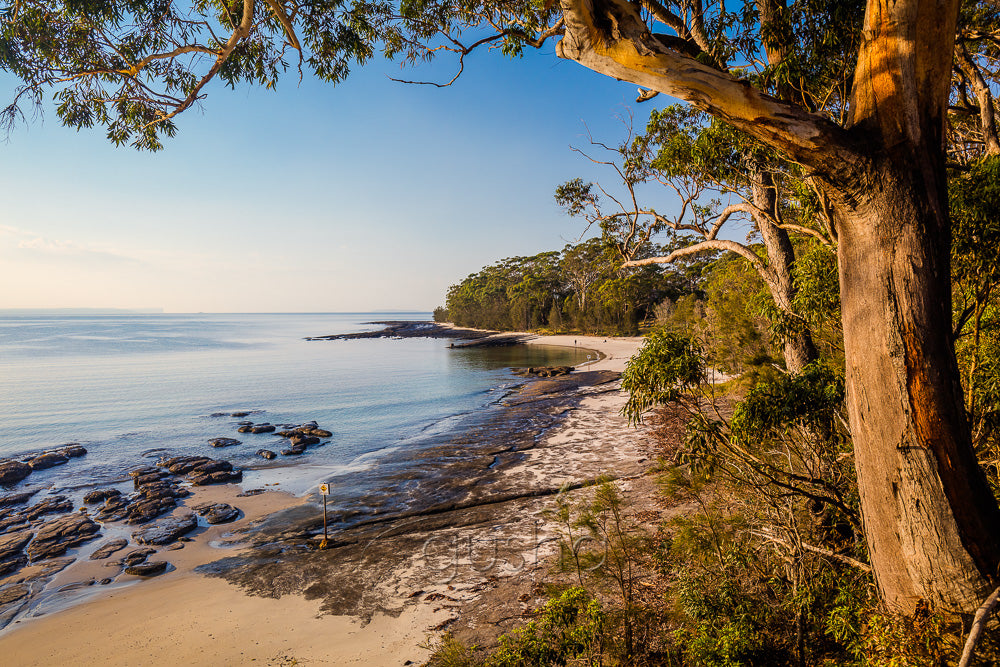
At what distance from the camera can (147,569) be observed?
30.5ft

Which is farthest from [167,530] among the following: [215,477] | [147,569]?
[215,477]

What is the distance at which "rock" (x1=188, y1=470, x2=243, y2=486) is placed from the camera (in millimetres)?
14613

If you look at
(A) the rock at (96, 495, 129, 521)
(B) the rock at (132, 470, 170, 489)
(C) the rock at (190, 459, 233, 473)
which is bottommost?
(A) the rock at (96, 495, 129, 521)

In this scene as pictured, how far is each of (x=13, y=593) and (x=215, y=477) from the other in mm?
6208

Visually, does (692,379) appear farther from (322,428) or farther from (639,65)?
(322,428)

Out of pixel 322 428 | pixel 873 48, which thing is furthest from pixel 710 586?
pixel 322 428

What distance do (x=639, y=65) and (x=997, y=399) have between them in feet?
11.9

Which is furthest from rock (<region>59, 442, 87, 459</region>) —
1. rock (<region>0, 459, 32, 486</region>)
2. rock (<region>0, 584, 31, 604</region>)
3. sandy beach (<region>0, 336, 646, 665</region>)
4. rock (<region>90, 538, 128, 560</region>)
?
rock (<region>0, 584, 31, 604</region>)

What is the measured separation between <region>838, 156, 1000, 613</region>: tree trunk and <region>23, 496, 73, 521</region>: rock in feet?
57.7

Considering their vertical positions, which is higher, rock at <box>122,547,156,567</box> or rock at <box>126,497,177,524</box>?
rock at <box>126,497,177,524</box>

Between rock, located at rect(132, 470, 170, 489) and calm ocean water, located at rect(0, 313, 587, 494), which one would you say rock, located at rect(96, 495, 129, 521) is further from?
calm ocean water, located at rect(0, 313, 587, 494)

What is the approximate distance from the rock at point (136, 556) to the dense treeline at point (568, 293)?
32250 mm

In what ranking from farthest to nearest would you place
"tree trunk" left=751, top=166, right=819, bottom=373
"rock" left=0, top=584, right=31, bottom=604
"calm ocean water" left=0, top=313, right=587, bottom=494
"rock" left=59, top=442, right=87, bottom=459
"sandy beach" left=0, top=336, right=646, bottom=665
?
"rock" left=59, top=442, right=87, bottom=459, "calm ocean water" left=0, top=313, right=587, bottom=494, "rock" left=0, top=584, right=31, bottom=604, "sandy beach" left=0, top=336, right=646, bottom=665, "tree trunk" left=751, top=166, right=819, bottom=373

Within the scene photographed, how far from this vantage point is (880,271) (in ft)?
9.48
